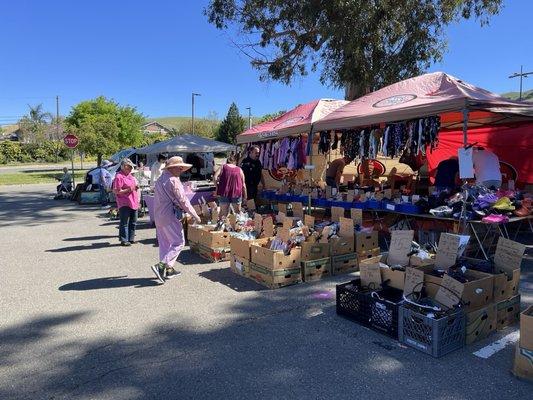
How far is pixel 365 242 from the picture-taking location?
6.51 m

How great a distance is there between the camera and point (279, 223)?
7828mm

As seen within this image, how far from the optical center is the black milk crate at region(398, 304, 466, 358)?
362cm

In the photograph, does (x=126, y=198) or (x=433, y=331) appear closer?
(x=433, y=331)

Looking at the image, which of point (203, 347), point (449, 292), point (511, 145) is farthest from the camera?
point (511, 145)

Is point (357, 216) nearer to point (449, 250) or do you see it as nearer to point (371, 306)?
point (449, 250)

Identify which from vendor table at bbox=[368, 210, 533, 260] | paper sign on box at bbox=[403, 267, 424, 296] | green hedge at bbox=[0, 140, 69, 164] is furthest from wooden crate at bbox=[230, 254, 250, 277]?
green hedge at bbox=[0, 140, 69, 164]

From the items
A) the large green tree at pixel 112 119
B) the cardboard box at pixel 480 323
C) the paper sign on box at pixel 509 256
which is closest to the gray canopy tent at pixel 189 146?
the paper sign on box at pixel 509 256

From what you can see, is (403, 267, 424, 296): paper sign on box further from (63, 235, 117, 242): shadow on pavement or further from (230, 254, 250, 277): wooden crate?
(63, 235, 117, 242): shadow on pavement

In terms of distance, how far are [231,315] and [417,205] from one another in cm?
395

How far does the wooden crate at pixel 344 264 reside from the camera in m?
6.14

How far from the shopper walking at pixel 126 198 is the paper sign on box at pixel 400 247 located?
5123mm

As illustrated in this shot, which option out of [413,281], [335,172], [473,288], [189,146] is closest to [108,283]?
[413,281]

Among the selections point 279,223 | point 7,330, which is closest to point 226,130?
point 279,223

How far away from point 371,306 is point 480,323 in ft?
3.09
